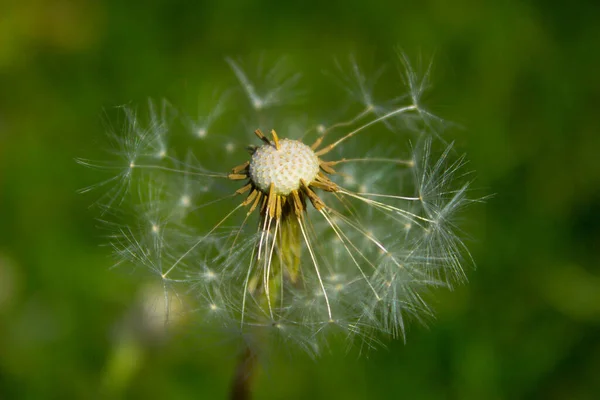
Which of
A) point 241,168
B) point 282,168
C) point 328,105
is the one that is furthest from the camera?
point 328,105

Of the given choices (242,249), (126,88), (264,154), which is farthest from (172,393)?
(126,88)

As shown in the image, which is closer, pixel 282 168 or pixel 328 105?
pixel 282 168

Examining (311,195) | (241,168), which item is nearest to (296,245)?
(311,195)

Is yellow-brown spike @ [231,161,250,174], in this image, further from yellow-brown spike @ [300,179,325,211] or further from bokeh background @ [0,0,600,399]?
bokeh background @ [0,0,600,399]

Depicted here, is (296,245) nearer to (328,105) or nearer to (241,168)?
(241,168)

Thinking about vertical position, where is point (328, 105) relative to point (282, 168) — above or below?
above

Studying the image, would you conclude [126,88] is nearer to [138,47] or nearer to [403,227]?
[138,47]
